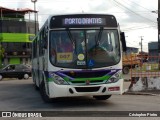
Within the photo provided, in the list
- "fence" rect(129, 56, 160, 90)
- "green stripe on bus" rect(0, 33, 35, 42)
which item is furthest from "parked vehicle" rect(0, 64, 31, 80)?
"green stripe on bus" rect(0, 33, 35, 42)

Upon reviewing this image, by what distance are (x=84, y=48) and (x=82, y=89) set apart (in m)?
1.36

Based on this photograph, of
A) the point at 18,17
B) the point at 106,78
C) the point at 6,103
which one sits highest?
the point at 18,17

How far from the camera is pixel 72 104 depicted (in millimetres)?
14703

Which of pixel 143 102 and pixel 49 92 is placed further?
pixel 143 102

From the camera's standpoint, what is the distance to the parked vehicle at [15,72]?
3628 centimetres

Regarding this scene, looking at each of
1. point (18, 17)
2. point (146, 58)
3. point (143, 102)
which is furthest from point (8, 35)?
point (143, 102)

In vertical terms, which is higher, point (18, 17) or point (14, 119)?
point (18, 17)

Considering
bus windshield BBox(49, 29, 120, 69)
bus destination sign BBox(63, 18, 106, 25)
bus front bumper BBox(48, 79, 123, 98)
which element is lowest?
bus front bumper BBox(48, 79, 123, 98)

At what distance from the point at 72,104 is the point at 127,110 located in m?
2.57

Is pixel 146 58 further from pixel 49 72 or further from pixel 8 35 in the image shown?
pixel 8 35

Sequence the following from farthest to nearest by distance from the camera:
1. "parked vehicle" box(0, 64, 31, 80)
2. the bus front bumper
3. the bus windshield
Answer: "parked vehicle" box(0, 64, 31, 80), the bus windshield, the bus front bumper

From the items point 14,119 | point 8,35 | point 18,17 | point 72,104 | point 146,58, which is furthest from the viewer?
point 18,17

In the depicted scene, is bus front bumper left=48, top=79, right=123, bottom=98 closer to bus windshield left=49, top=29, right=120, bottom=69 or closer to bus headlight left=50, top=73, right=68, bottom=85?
bus headlight left=50, top=73, right=68, bottom=85

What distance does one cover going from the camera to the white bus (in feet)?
44.0
